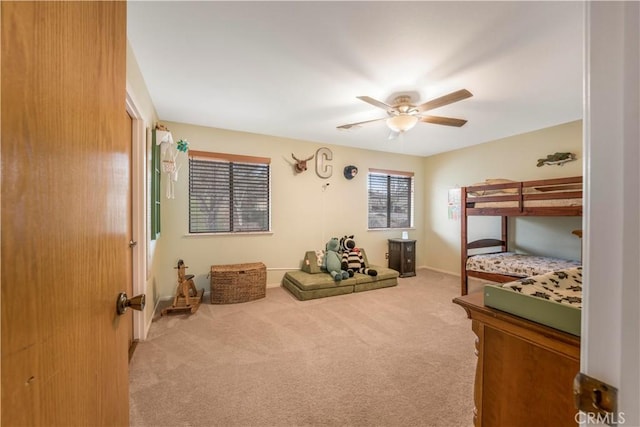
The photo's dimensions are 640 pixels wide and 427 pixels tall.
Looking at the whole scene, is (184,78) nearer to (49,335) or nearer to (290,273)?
(49,335)

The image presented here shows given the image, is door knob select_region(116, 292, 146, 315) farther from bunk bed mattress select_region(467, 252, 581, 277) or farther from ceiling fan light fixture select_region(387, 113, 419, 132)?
bunk bed mattress select_region(467, 252, 581, 277)

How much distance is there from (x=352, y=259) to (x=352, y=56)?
9.73ft

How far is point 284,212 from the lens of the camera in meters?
4.16

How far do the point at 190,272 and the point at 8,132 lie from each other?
358 cm

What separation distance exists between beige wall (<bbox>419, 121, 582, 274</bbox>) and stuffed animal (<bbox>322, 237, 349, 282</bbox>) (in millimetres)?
2239

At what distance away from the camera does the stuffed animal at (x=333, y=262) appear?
376 centimetres

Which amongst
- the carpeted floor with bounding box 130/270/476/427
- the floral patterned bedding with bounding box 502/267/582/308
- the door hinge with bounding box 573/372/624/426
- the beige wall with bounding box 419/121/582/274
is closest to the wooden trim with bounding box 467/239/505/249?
the beige wall with bounding box 419/121/582/274

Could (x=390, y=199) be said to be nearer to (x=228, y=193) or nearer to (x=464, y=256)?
(x=464, y=256)

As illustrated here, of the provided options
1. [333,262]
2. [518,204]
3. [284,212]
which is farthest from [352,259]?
[518,204]

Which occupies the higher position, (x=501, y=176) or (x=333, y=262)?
(x=501, y=176)

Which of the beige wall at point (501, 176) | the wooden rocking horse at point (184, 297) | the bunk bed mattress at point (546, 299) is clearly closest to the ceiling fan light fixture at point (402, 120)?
the bunk bed mattress at point (546, 299)

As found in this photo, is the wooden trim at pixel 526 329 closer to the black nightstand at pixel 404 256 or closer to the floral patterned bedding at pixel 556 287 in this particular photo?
the floral patterned bedding at pixel 556 287

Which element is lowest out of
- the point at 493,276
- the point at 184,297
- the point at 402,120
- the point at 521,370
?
the point at 184,297

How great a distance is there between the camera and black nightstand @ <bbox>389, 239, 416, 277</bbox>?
15.4 ft
